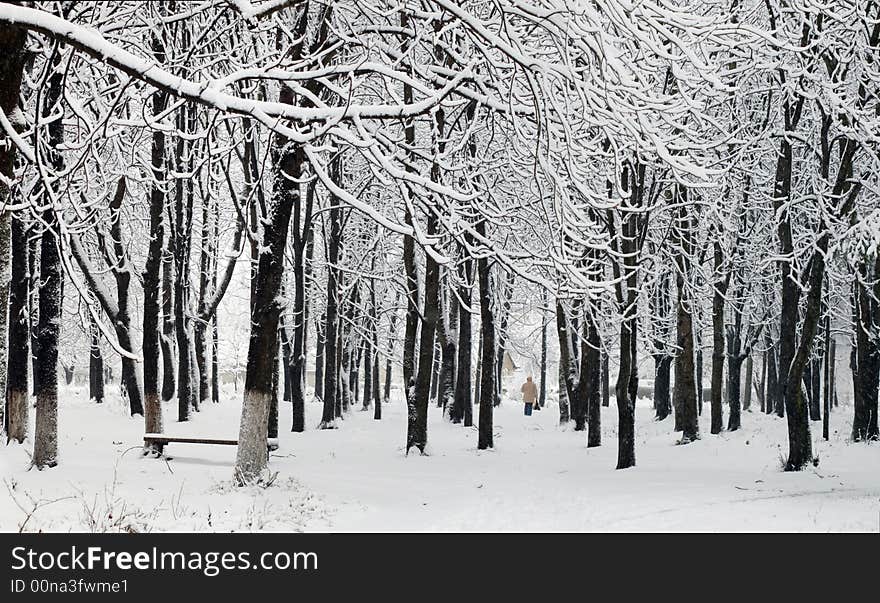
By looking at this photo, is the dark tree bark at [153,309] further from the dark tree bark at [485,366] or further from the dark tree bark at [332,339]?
the dark tree bark at [332,339]

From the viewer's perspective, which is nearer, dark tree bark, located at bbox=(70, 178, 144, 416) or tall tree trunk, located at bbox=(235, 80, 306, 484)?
tall tree trunk, located at bbox=(235, 80, 306, 484)

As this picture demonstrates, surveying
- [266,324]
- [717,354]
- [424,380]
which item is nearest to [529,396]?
Answer: [717,354]

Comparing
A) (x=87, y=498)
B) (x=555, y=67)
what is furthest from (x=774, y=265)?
(x=87, y=498)

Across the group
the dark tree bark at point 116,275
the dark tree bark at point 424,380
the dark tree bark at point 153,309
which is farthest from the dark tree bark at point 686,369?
the dark tree bark at point 116,275

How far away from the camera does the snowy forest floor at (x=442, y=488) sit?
8.14 m

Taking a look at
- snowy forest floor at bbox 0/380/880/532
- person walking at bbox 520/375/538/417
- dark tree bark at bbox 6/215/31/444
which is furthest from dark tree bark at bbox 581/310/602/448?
person walking at bbox 520/375/538/417

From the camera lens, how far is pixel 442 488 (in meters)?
11.8

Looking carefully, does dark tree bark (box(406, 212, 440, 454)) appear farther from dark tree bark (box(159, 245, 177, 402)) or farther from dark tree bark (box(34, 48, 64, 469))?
dark tree bark (box(159, 245, 177, 402))

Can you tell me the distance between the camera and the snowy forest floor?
8.14 m

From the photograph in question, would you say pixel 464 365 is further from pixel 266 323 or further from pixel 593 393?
pixel 266 323

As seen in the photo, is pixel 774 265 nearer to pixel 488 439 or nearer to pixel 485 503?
pixel 488 439

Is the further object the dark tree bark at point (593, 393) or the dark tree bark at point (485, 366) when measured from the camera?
the dark tree bark at point (593, 393)

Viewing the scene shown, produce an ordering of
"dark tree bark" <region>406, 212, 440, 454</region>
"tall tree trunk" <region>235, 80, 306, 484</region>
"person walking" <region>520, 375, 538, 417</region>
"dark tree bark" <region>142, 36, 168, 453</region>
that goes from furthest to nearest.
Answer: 1. "person walking" <region>520, 375, 538, 417</region>
2. "dark tree bark" <region>406, 212, 440, 454</region>
3. "dark tree bark" <region>142, 36, 168, 453</region>
4. "tall tree trunk" <region>235, 80, 306, 484</region>

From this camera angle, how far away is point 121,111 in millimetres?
11531
